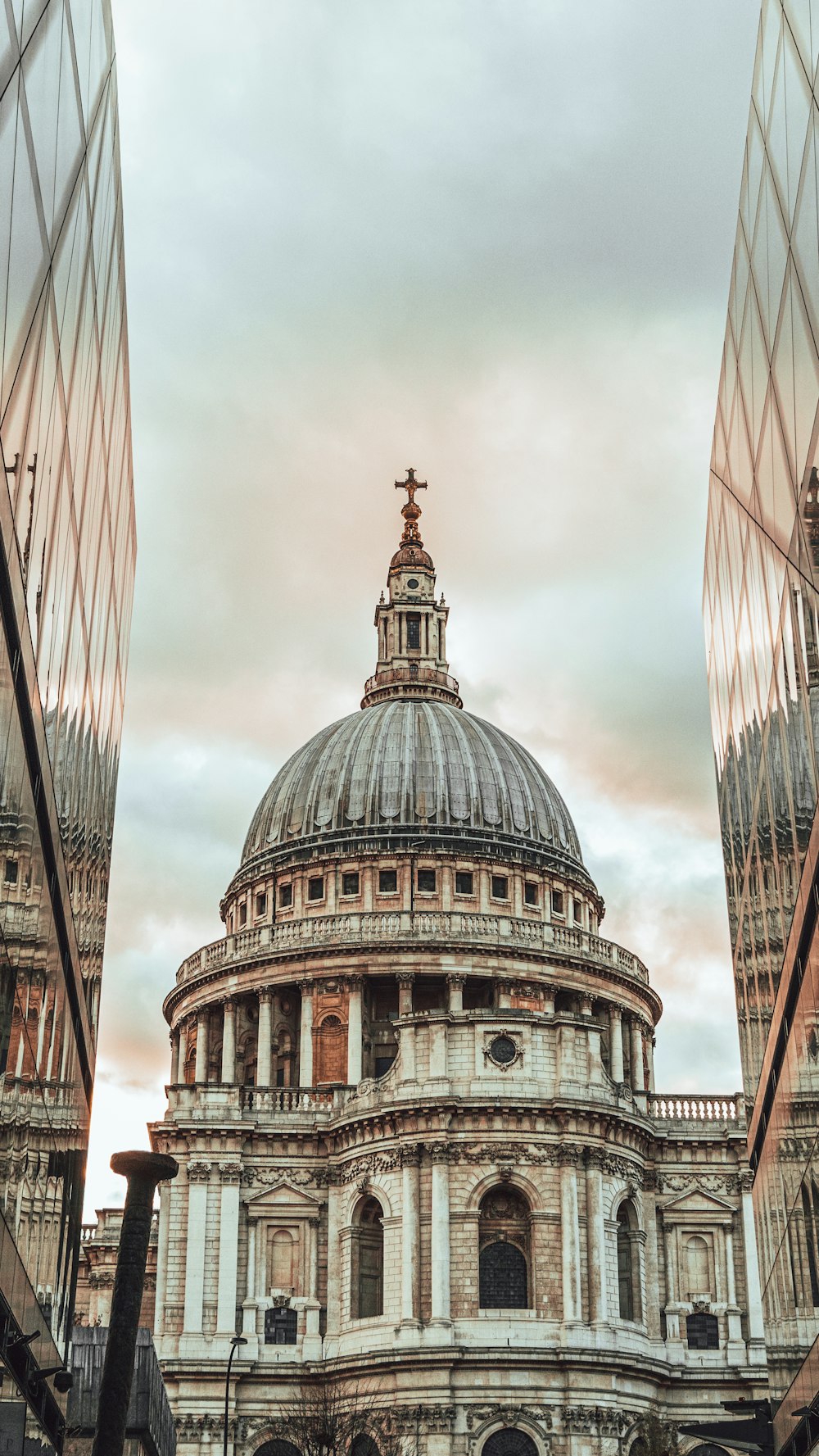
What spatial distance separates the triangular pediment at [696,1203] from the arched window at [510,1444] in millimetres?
11810

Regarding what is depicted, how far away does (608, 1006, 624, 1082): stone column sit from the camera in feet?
287

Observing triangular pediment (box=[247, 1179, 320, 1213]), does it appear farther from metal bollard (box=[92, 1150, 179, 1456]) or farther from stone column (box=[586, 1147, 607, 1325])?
metal bollard (box=[92, 1150, 179, 1456])

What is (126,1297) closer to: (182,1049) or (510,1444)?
(510,1444)

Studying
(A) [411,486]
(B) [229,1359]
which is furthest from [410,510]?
(B) [229,1359]

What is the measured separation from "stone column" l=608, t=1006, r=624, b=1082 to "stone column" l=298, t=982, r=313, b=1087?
14372 mm

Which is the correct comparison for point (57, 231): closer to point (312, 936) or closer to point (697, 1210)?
point (697, 1210)

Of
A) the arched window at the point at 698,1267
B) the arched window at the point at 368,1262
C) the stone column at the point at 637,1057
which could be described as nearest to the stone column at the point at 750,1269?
the arched window at the point at 698,1267

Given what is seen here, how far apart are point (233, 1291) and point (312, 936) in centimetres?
2124

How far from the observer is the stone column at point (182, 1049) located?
94562 mm

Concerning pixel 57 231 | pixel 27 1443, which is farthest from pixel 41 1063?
pixel 57 231

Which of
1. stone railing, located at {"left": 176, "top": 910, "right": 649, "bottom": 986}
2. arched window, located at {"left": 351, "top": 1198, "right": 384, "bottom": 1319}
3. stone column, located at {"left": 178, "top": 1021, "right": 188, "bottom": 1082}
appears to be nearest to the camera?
arched window, located at {"left": 351, "top": 1198, "right": 384, "bottom": 1319}

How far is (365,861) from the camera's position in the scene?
3622 inches

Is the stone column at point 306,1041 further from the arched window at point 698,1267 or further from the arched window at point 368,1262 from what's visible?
the arched window at point 698,1267

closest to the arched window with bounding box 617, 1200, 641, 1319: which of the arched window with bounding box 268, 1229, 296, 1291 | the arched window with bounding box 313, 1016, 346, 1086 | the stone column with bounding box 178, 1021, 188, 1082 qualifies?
the arched window with bounding box 268, 1229, 296, 1291
